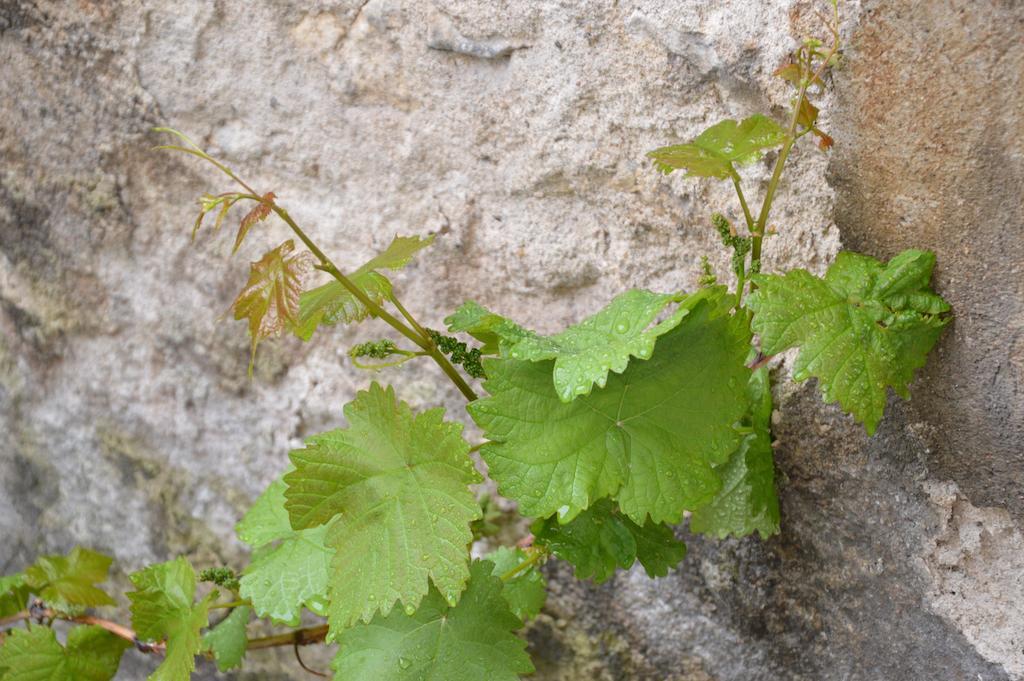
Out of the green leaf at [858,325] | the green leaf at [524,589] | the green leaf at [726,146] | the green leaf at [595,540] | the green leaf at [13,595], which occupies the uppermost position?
the green leaf at [726,146]

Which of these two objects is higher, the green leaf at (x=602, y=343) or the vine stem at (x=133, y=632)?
the green leaf at (x=602, y=343)

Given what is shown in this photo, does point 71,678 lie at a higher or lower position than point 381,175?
lower

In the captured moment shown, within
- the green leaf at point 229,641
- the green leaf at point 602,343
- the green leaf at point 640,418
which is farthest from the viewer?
the green leaf at point 229,641

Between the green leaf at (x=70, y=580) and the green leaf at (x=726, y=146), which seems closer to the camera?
the green leaf at (x=726, y=146)

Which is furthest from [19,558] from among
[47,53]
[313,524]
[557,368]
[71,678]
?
[557,368]

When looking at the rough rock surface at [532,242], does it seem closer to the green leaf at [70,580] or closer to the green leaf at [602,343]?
the green leaf at [70,580]

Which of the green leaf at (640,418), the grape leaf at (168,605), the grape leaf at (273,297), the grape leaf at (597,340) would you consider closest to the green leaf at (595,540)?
the green leaf at (640,418)

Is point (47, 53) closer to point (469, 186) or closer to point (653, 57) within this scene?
point (469, 186)
